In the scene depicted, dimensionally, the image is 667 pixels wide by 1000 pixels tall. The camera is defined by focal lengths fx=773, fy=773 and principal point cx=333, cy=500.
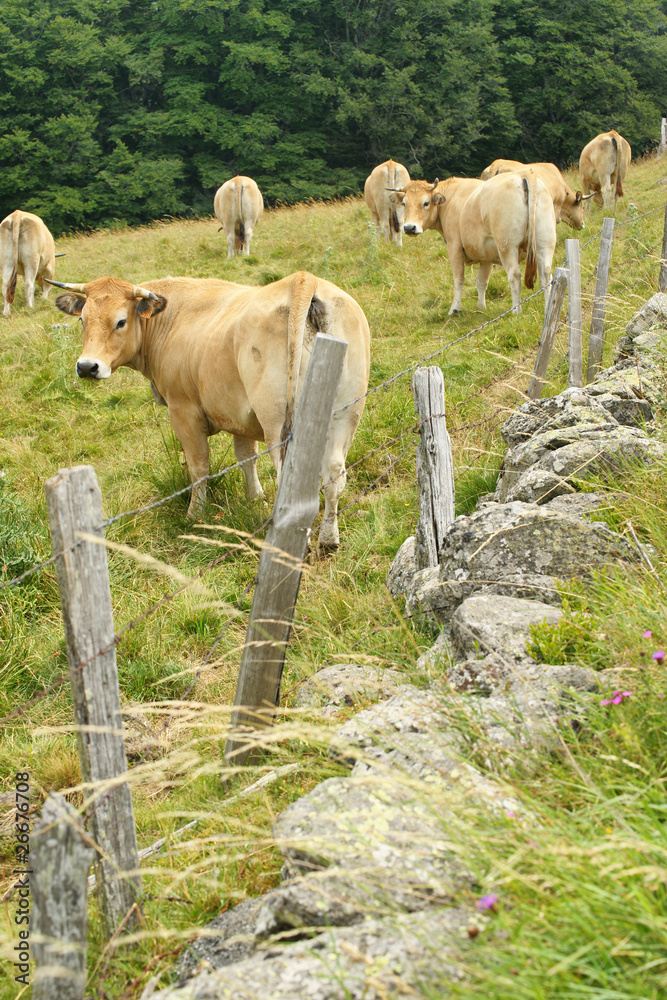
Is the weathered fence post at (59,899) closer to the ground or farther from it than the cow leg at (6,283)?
closer to the ground

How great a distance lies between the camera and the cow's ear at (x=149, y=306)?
243 inches

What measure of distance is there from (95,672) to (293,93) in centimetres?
3667

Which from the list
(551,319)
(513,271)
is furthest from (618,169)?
(551,319)

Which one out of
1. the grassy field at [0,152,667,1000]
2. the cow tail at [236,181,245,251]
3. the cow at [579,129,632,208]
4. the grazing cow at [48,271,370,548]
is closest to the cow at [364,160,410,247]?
the cow tail at [236,181,245,251]

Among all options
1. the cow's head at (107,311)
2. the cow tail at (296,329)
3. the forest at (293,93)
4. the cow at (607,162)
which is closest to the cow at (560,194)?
the cow at (607,162)

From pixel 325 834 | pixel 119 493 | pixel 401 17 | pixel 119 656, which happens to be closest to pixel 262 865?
pixel 325 834

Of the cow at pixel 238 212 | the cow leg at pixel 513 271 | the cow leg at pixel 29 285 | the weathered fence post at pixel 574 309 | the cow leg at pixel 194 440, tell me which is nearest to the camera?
the weathered fence post at pixel 574 309

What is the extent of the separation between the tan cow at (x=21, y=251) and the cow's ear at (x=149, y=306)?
Result: 7861 mm

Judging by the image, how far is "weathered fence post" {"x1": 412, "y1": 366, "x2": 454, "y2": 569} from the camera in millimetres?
4000

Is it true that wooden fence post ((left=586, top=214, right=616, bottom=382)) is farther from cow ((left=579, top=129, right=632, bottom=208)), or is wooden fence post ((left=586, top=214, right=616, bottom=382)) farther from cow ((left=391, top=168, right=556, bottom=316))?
cow ((left=579, top=129, right=632, bottom=208))

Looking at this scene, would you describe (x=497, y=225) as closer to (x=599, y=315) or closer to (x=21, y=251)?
(x=599, y=315)

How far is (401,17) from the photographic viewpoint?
33.9 m

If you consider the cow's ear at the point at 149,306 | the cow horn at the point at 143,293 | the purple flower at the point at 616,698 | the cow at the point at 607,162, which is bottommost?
the purple flower at the point at 616,698

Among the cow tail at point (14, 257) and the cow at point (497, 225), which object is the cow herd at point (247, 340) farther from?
the cow tail at point (14, 257)
